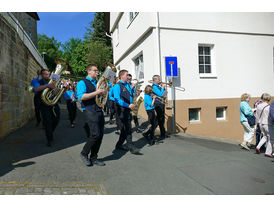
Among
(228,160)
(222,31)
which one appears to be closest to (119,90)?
(228,160)

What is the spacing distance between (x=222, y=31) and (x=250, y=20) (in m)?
1.98

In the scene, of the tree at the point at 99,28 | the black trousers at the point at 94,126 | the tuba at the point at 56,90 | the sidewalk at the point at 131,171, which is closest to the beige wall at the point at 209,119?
the sidewalk at the point at 131,171

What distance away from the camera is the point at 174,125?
8195 millimetres

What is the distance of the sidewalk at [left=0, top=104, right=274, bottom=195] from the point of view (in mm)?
3008

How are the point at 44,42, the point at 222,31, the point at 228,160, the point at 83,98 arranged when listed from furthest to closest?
the point at 44,42 → the point at 222,31 → the point at 228,160 → the point at 83,98

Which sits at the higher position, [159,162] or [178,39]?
[178,39]

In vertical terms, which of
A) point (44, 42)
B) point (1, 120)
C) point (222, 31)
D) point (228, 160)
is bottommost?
point (228, 160)

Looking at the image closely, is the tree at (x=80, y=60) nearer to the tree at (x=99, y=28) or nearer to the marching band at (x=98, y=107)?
the tree at (x=99, y=28)

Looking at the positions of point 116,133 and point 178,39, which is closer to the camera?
point 116,133

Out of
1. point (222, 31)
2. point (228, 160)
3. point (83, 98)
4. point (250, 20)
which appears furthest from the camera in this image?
point (250, 20)

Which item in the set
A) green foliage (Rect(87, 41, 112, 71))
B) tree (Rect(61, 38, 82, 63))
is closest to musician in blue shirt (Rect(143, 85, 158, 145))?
green foliage (Rect(87, 41, 112, 71))

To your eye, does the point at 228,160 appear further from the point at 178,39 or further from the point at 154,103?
the point at 178,39

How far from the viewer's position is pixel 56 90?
5.27 m

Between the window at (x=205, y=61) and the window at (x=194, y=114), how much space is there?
1.68m
